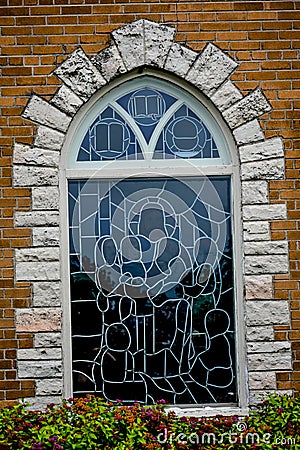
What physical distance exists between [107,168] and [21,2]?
1.41 metres

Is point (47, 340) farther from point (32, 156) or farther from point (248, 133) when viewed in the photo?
point (248, 133)

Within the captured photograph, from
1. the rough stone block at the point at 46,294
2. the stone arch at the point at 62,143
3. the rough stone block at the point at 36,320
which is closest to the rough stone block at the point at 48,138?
the stone arch at the point at 62,143

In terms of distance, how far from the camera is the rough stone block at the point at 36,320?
5.68 metres

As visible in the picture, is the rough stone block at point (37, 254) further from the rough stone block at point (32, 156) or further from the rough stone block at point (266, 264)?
the rough stone block at point (266, 264)

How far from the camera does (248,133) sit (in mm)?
5828

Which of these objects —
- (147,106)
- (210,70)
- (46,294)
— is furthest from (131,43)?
(46,294)

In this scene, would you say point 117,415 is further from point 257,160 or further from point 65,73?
point 65,73

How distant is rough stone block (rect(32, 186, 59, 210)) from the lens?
18.8ft

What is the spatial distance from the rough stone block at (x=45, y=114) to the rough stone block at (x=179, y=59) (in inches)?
34.2

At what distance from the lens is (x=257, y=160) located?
5.81 m

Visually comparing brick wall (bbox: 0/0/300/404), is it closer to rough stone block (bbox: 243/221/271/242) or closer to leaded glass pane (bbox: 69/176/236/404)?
rough stone block (bbox: 243/221/271/242)

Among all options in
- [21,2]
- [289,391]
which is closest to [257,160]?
[289,391]

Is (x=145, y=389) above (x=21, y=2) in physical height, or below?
below
